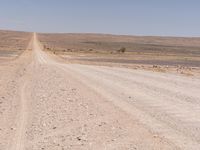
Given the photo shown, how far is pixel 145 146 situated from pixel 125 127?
1696mm

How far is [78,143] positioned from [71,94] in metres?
7.35

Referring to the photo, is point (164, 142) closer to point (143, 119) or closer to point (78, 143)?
point (78, 143)

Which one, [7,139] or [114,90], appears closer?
[7,139]

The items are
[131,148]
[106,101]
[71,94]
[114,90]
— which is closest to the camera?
[131,148]

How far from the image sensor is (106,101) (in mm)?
13906

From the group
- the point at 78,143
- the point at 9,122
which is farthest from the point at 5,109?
the point at 78,143

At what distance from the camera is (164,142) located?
8.34 metres

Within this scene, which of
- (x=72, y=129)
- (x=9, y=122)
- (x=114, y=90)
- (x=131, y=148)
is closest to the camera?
(x=131, y=148)

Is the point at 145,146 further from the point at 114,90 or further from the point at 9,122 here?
the point at 114,90

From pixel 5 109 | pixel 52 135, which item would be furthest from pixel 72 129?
pixel 5 109

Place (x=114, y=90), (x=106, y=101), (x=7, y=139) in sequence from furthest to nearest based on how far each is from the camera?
(x=114, y=90)
(x=106, y=101)
(x=7, y=139)

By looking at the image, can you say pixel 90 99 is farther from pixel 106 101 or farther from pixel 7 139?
pixel 7 139

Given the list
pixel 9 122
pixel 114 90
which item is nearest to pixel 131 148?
pixel 9 122

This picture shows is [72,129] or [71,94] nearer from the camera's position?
[72,129]
